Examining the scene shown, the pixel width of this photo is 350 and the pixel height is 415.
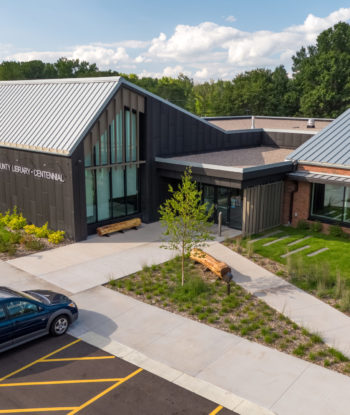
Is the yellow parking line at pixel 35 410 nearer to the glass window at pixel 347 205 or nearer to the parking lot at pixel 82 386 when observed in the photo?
the parking lot at pixel 82 386

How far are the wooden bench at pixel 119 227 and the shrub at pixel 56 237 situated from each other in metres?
1.82

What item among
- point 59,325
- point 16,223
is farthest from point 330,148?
point 16,223

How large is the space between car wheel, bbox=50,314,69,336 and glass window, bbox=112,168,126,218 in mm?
11109

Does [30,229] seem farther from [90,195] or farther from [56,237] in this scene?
[90,195]

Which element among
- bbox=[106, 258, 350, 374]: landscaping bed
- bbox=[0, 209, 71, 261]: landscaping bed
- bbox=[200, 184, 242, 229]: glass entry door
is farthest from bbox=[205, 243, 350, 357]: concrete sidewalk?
bbox=[0, 209, 71, 261]: landscaping bed

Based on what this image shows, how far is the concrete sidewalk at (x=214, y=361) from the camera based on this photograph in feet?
32.3

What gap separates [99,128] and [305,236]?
11845 mm

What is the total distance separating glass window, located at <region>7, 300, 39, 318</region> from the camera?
11367 millimetres

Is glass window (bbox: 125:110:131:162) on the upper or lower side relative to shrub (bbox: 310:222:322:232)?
upper

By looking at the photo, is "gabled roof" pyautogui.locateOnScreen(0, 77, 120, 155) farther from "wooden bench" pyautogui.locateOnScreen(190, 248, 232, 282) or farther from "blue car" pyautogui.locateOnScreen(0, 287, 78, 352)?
"blue car" pyautogui.locateOnScreen(0, 287, 78, 352)

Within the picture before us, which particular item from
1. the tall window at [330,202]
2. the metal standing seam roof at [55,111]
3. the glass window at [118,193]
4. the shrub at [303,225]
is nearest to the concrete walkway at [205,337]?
the glass window at [118,193]

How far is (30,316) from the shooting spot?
1172 cm

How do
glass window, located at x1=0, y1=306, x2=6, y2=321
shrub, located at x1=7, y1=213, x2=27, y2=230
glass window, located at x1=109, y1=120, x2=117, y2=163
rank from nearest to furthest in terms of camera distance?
1. glass window, located at x1=0, y1=306, x2=6, y2=321
2. glass window, located at x1=109, y1=120, x2=117, y2=163
3. shrub, located at x1=7, y1=213, x2=27, y2=230

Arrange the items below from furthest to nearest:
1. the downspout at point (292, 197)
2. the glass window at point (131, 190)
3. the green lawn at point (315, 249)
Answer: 1. the glass window at point (131, 190)
2. the downspout at point (292, 197)
3. the green lawn at point (315, 249)
